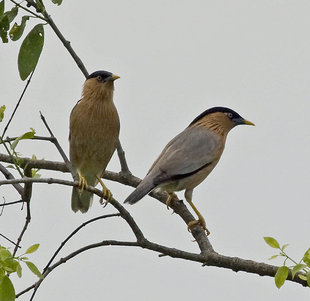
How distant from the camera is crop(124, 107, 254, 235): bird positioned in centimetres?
571

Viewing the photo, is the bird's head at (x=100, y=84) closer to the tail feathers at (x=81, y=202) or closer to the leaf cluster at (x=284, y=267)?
the tail feathers at (x=81, y=202)

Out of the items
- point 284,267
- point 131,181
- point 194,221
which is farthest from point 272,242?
point 131,181

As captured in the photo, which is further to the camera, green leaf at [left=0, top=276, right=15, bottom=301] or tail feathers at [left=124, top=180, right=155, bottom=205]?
tail feathers at [left=124, top=180, right=155, bottom=205]

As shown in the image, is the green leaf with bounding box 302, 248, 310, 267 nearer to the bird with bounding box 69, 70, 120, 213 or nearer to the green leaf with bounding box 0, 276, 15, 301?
the green leaf with bounding box 0, 276, 15, 301

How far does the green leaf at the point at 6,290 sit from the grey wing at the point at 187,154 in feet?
8.09

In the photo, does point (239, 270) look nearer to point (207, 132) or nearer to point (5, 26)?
point (5, 26)

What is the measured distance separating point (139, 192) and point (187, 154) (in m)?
0.98

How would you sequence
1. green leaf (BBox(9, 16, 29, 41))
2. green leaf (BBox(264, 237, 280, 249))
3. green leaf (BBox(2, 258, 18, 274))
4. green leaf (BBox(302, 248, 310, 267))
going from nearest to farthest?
green leaf (BBox(2, 258, 18, 274))
green leaf (BBox(302, 248, 310, 267))
green leaf (BBox(264, 237, 280, 249))
green leaf (BBox(9, 16, 29, 41))

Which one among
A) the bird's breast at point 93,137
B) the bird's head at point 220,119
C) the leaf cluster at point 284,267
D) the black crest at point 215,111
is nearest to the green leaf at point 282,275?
the leaf cluster at point 284,267

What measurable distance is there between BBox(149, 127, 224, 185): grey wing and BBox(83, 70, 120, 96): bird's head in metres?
0.72

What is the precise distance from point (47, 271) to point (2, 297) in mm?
768

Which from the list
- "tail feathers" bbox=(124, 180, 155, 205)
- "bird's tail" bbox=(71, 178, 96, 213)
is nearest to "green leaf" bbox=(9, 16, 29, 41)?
"tail feathers" bbox=(124, 180, 155, 205)

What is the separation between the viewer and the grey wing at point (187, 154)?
591 centimetres

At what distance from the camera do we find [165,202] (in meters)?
5.81
